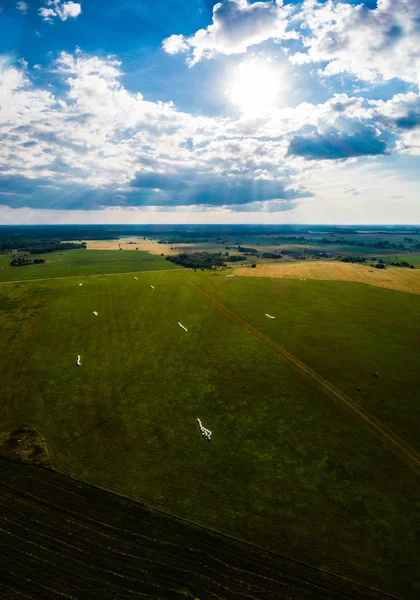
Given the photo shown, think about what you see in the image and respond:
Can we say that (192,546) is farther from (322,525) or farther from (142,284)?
(142,284)

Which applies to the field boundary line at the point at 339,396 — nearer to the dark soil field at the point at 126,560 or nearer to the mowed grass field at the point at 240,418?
the mowed grass field at the point at 240,418

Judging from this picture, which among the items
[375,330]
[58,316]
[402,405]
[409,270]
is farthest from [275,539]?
[409,270]

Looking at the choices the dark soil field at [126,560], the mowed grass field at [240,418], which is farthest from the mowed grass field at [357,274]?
the dark soil field at [126,560]

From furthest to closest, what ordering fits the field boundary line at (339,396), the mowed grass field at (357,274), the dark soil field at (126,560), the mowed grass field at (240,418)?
1. the mowed grass field at (357,274)
2. the field boundary line at (339,396)
3. the mowed grass field at (240,418)
4. the dark soil field at (126,560)

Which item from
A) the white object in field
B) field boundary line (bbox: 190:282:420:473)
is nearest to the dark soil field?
the white object in field

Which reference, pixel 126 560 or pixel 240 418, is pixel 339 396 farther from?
pixel 126 560

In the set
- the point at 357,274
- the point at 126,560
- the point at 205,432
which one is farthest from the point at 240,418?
the point at 357,274
